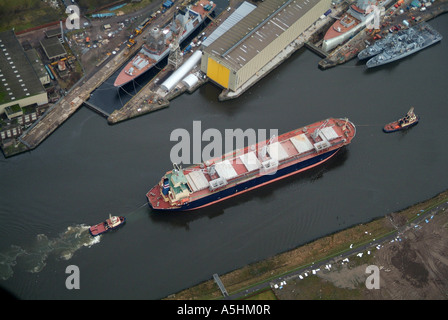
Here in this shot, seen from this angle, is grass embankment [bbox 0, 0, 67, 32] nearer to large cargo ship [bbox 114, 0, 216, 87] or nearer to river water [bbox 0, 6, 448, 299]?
large cargo ship [bbox 114, 0, 216, 87]

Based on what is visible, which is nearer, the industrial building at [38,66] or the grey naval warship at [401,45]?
the industrial building at [38,66]

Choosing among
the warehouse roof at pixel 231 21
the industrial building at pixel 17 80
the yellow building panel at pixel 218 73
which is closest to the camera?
the industrial building at pixel 17 80

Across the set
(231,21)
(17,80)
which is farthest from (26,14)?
(231,21)

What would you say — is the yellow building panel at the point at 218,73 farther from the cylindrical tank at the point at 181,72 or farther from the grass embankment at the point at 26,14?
the grass embankment at the point at 26,14

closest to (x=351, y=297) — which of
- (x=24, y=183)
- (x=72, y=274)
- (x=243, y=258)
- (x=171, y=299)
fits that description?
(x=243, y=258)

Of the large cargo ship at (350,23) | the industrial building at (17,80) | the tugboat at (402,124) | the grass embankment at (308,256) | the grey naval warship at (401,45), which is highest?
the industrial building at (17,80)

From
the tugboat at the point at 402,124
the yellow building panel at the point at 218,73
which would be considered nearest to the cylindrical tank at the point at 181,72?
the yellow building panel at the point at 218,73

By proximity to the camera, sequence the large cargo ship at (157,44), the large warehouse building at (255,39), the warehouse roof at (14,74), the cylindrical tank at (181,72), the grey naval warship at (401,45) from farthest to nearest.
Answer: the grey naval warship at (401,45), the large cargo ship at (157,44), the cylindrical tank at (181,72), the large warehouse building at (255,39), the warehouse roof at (14,74)

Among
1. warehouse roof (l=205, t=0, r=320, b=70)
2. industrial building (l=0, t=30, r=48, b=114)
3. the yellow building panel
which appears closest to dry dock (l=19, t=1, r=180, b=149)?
industrial building (l=0, t=30, r=48, b=114)
